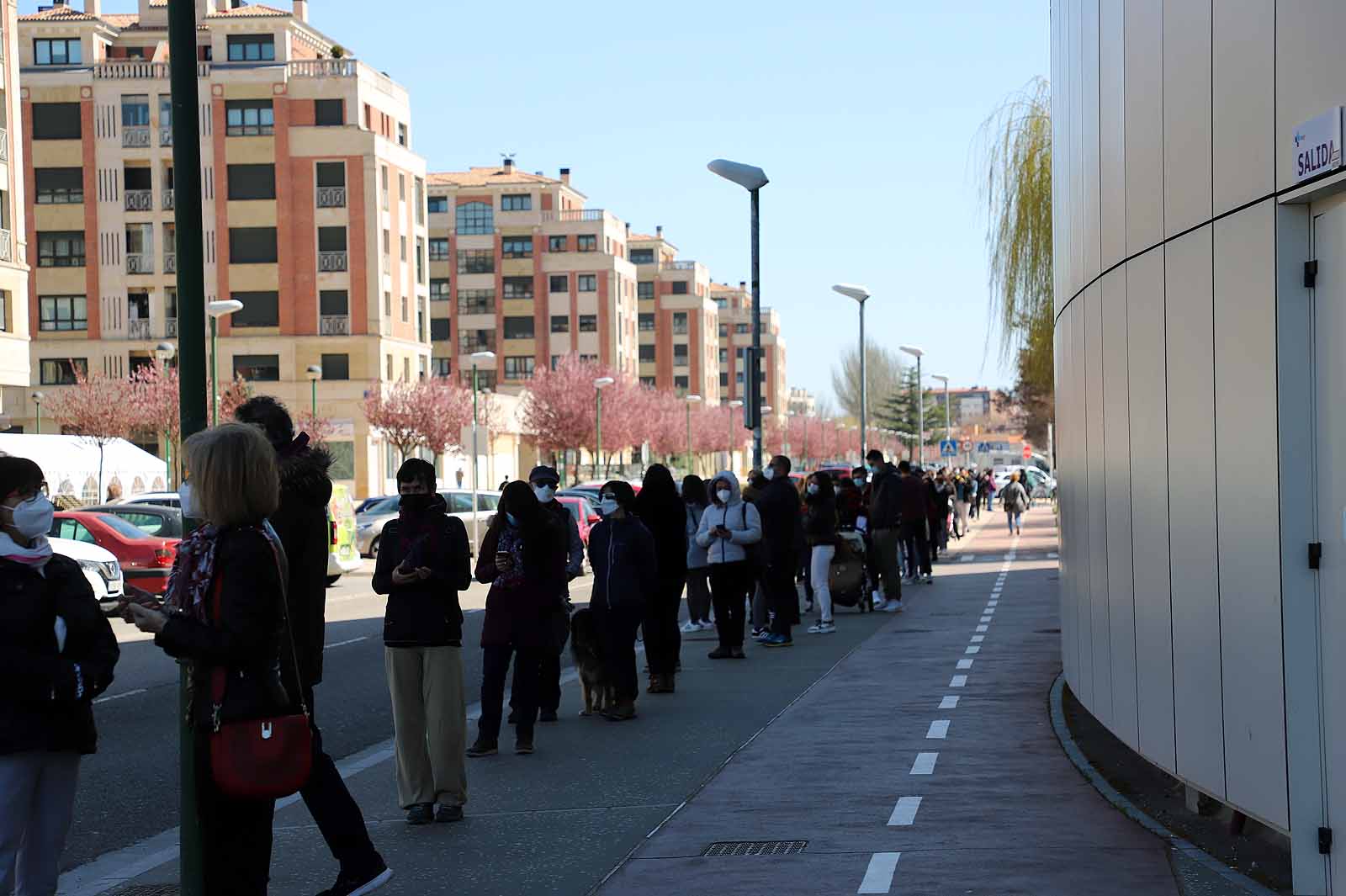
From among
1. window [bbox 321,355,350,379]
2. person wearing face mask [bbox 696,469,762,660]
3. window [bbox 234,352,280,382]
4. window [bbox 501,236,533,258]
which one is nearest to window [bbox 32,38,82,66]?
window [bbox 234,352,280,382]

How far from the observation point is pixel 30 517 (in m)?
5.89

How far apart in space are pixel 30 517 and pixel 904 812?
4622 mm

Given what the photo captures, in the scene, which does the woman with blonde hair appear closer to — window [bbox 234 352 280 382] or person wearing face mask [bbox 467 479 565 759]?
person wearing face mask [bbox 467 479 565 759]

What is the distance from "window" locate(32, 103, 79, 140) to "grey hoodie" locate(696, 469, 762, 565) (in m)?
66.4

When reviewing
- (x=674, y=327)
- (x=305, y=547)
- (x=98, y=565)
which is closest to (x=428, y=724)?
(x=305, y=547)

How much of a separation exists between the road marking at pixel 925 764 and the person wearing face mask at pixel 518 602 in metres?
2.44

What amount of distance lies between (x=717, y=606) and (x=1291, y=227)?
11.0 m

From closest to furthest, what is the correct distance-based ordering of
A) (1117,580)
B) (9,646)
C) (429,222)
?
1. (9,646)
2. (1117,580)
3. (429,222)

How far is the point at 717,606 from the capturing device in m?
17.3

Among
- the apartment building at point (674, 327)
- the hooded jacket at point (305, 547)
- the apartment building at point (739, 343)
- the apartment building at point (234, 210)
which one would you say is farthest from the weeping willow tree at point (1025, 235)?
the apartment building at point (739, 343)

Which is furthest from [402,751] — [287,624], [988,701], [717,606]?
[717,606]

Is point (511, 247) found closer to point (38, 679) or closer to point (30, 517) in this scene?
point (30, 517)

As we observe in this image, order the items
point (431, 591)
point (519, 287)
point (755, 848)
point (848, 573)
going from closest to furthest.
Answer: point (755, 848)
point (431, 591)
point (848, 573)
point (519, 287)

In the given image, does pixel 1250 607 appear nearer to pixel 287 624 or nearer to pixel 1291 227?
pixel 1291 227
